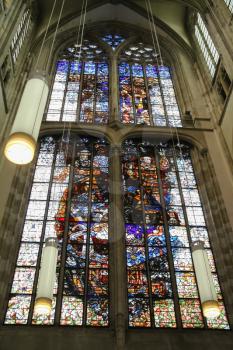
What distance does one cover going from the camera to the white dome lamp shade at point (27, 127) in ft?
14.0

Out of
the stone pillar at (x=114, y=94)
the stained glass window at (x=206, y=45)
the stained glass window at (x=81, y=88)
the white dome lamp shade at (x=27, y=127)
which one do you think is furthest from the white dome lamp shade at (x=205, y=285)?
the stained glass window at (x=206, y=45)

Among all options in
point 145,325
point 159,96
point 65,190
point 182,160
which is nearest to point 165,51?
point 159,96

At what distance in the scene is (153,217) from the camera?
35.6ft

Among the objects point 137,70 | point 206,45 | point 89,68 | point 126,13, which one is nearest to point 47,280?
point 206,45

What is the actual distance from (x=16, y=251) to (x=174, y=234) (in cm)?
398

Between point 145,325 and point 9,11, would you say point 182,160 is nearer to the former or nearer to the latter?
point 145,325

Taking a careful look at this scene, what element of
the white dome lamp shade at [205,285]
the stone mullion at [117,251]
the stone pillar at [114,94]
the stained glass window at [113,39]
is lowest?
the white dome lamp shade at [205,285]

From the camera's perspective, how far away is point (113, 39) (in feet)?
59.8

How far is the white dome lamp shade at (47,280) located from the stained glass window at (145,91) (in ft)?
25.3

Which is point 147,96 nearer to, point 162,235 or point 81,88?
point 81,88

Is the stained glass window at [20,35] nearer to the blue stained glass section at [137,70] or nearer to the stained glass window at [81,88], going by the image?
the stained glass window at [81,88]

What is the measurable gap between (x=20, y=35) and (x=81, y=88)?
2867mm

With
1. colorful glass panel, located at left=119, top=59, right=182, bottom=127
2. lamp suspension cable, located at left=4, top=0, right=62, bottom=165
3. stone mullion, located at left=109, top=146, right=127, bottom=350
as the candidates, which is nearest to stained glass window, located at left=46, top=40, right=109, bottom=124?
colorful glass panel, located at left=119, top=59, right=182, bottom=127

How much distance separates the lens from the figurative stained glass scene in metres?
8.73
